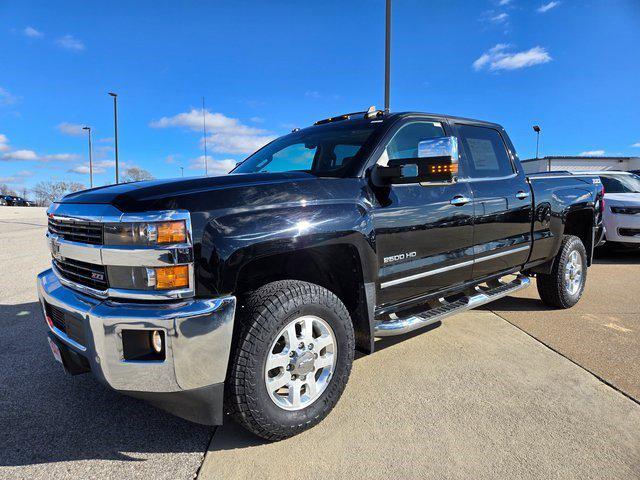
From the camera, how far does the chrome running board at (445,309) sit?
290cm

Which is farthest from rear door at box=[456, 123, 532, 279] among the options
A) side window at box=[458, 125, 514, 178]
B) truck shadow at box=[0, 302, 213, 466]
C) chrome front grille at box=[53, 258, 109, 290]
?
chrome front grille at box=[53, 258, 109, 290]

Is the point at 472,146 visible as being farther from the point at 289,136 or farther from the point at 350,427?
the point at 350,427

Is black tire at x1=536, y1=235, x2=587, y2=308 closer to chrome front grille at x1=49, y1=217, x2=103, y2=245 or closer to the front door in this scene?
the front door

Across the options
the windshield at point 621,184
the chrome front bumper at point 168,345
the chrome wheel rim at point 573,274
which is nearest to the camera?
the chrome front bumper at point 168,345

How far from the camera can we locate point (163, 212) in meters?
2.01

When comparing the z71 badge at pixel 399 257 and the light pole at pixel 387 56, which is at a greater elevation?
the light pole at pixel 387 56

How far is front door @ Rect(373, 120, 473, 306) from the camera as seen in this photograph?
9.32 feet

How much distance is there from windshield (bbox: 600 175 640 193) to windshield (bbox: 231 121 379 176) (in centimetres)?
842

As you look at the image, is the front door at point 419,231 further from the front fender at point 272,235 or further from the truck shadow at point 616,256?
the truck shadow at point 616,256

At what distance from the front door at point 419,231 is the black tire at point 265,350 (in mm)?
593

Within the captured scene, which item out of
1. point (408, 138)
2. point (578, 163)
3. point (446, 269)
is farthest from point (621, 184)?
point (578, 163)

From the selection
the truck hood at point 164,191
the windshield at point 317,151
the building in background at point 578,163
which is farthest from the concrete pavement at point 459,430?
the building in background at point 578,163

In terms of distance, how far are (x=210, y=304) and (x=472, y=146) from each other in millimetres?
2813

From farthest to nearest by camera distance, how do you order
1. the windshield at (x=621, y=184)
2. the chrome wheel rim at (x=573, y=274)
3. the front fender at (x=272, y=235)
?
the windshield at (x=621, y=184) → the chrome wheel rim at (x=573, y=274) → the front fender at (x=272, y=235)
